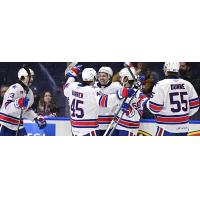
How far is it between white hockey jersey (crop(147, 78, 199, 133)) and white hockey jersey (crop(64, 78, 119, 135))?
0.56 metres

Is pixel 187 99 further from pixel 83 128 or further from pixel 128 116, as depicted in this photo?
pixel 83 128

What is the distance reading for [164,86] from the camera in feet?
21.0

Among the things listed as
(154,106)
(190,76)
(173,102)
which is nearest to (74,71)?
(154,106)

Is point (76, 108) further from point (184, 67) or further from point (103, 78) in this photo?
point (184, 67)

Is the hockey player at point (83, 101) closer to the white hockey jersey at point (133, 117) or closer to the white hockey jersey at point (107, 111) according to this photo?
the white hockey jersey at point (107, 111)

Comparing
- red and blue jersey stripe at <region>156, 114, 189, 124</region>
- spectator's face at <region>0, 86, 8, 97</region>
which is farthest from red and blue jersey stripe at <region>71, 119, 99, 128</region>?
spectator's face at <region>0, 86, 8, 97</region>

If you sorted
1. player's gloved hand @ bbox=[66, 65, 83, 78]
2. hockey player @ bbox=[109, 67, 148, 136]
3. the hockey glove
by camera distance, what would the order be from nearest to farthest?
the hockey glove
hockey player @ bbox=[109, 67, 148, 136]
player's gloved hand @ bbox=[66, 65, 83, 78]

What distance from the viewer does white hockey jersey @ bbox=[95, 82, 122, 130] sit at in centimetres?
644

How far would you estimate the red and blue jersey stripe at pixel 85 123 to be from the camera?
6.55 m

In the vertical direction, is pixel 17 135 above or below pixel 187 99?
below

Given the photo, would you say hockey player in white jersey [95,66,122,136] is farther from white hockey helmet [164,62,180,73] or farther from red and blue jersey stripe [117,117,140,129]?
white hockey helmet [164,62,180,73]

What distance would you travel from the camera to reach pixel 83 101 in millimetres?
6559
